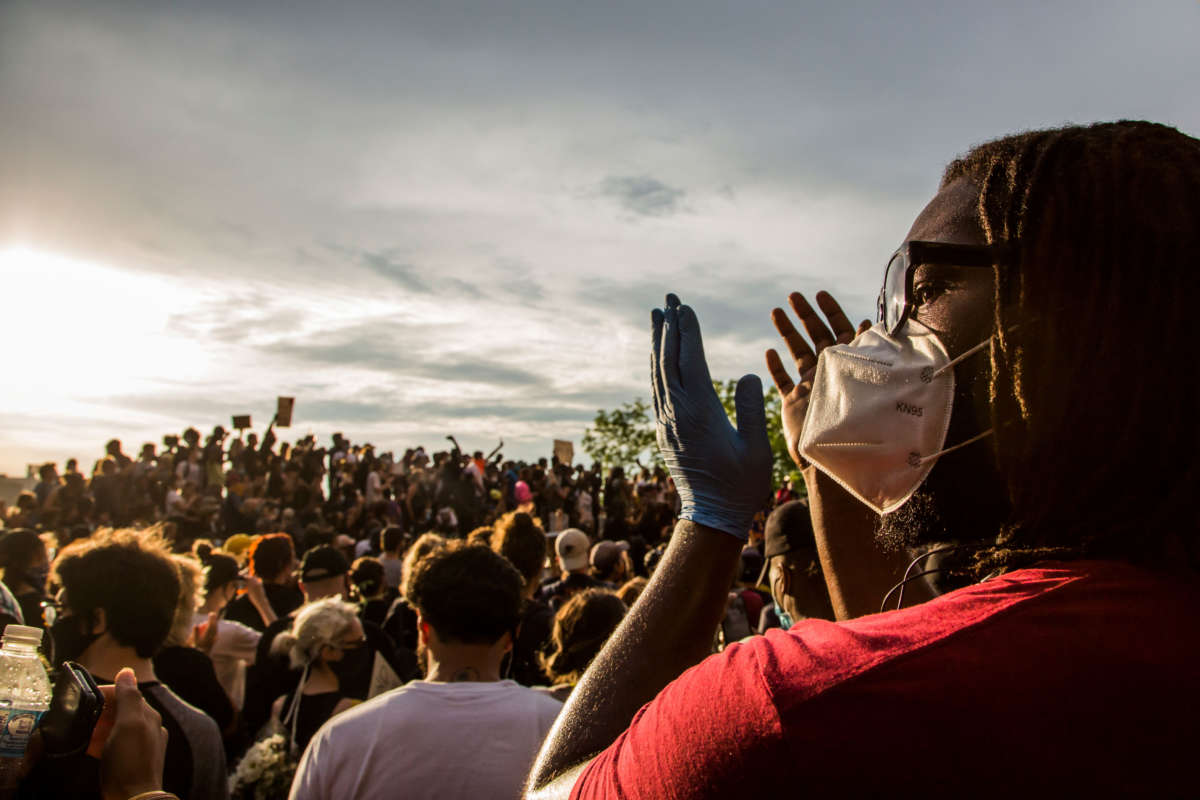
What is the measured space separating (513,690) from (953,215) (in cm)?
232

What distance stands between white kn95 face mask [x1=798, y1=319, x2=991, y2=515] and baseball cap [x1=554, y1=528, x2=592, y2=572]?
18.2 feet

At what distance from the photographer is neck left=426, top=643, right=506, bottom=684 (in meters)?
3.13

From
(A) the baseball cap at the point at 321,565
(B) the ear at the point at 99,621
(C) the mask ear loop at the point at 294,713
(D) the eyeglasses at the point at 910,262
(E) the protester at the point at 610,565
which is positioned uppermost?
(D) the eyeglasses at the point at 910,262

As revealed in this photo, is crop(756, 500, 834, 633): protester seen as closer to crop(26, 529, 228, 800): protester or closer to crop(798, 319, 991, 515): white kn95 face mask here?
crop(26, 529, 228, 800): protester

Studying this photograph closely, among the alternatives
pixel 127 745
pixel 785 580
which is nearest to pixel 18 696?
pixel 127 745

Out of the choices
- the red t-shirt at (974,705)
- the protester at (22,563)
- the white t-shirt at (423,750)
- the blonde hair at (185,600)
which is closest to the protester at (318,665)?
the blonde hair at (185,600)

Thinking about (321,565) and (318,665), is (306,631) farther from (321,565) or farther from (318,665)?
(321,565)

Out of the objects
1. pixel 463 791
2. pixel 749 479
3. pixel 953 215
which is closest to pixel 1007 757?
pixel 749 479

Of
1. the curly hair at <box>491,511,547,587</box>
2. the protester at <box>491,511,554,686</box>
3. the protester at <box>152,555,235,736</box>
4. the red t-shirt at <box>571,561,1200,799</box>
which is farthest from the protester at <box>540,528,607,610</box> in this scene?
the red t-shirt at <box>571,561,1200,799</box>

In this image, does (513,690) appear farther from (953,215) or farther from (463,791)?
(953,215)

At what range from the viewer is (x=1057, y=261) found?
1.09m

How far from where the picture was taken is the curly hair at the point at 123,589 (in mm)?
3152

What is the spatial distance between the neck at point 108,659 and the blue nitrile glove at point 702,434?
2.56 m

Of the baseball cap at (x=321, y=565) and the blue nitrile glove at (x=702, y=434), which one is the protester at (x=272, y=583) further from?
the blue nitrile glove at (x=702, y=434)
